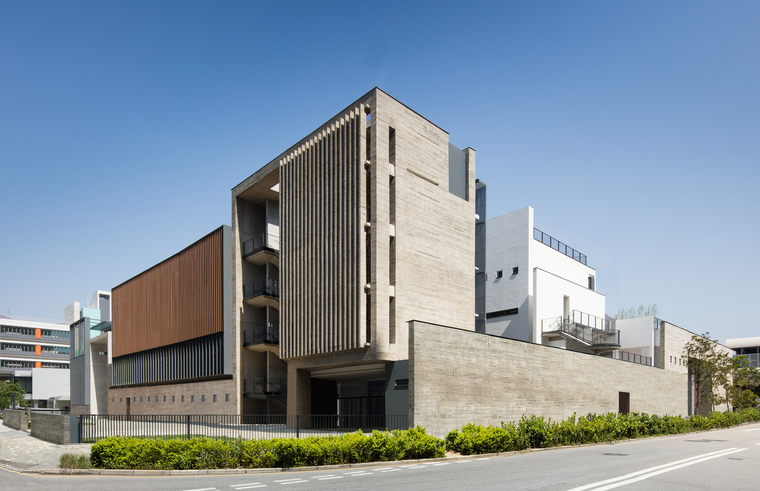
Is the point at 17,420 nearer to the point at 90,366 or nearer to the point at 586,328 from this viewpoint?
the point at 90,366

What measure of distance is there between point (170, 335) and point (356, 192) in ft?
86.4

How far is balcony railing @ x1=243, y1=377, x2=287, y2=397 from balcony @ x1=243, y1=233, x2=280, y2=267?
804 cm

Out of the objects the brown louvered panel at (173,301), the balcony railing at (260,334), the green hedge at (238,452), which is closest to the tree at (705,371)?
the balcony railing at (260,334)

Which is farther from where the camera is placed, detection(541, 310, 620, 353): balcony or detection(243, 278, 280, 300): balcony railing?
detection(541, 310, 620, 353): balcony

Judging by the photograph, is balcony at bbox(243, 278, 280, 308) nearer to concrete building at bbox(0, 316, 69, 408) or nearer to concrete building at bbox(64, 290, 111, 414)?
concrete building at bbox(64, 290, 111, 414)

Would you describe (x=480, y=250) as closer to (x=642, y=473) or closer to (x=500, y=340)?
(x=500, y=340)

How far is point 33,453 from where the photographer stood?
21.1 metres

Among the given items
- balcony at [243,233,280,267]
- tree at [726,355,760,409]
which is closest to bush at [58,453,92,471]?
balcony at [243,233,280,267]

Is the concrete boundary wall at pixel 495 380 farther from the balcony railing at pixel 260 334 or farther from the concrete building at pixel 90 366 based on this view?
the concrete building at pixel 90 366

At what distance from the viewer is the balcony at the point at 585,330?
42.5 meters

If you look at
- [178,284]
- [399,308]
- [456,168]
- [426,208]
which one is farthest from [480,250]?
[178,284]

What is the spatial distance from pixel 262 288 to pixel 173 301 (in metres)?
13.5

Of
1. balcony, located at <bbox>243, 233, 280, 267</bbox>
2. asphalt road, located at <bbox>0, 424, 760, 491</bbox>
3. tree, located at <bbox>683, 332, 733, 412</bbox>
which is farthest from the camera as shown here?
tree, located at <bbox>683, 332, 733, 412</bbox>

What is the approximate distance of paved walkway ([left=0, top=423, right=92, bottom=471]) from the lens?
1772 cm
